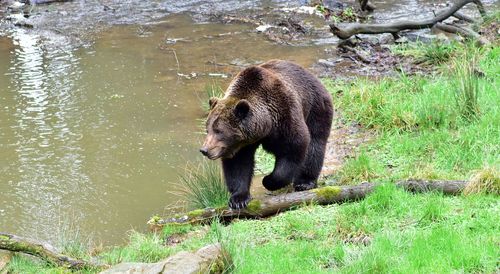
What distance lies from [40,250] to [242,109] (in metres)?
2.17

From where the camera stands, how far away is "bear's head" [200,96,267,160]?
616 cm

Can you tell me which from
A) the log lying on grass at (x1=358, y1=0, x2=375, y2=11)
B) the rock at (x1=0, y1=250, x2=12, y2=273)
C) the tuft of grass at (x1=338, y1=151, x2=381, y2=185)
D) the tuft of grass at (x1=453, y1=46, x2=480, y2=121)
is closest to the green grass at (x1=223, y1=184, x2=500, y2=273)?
the tuft of grass at (x1=338, y1=151, x2=381, y2=185)

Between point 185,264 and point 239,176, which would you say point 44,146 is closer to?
point 239,176

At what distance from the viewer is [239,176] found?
22.0 feet

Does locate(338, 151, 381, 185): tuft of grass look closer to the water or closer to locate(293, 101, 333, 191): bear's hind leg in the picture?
locate(293, 101, 333, 191): bear's hind leg

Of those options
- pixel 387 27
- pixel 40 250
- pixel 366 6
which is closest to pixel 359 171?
pixel 40 250

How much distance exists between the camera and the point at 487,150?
24.9ft

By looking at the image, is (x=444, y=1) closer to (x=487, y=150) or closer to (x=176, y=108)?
(x=176, y=108)

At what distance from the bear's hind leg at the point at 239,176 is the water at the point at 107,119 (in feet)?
4.78

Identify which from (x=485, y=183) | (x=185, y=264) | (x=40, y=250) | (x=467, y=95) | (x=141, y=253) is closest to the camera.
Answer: (x=185, y=264)

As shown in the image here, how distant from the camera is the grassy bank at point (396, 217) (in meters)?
4.95

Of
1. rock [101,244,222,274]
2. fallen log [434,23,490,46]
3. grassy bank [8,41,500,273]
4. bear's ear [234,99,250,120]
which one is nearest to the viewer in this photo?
rock [101,244,222,274]

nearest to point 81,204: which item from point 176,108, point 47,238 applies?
point 47,238

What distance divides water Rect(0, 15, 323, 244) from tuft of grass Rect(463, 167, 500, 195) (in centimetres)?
357
